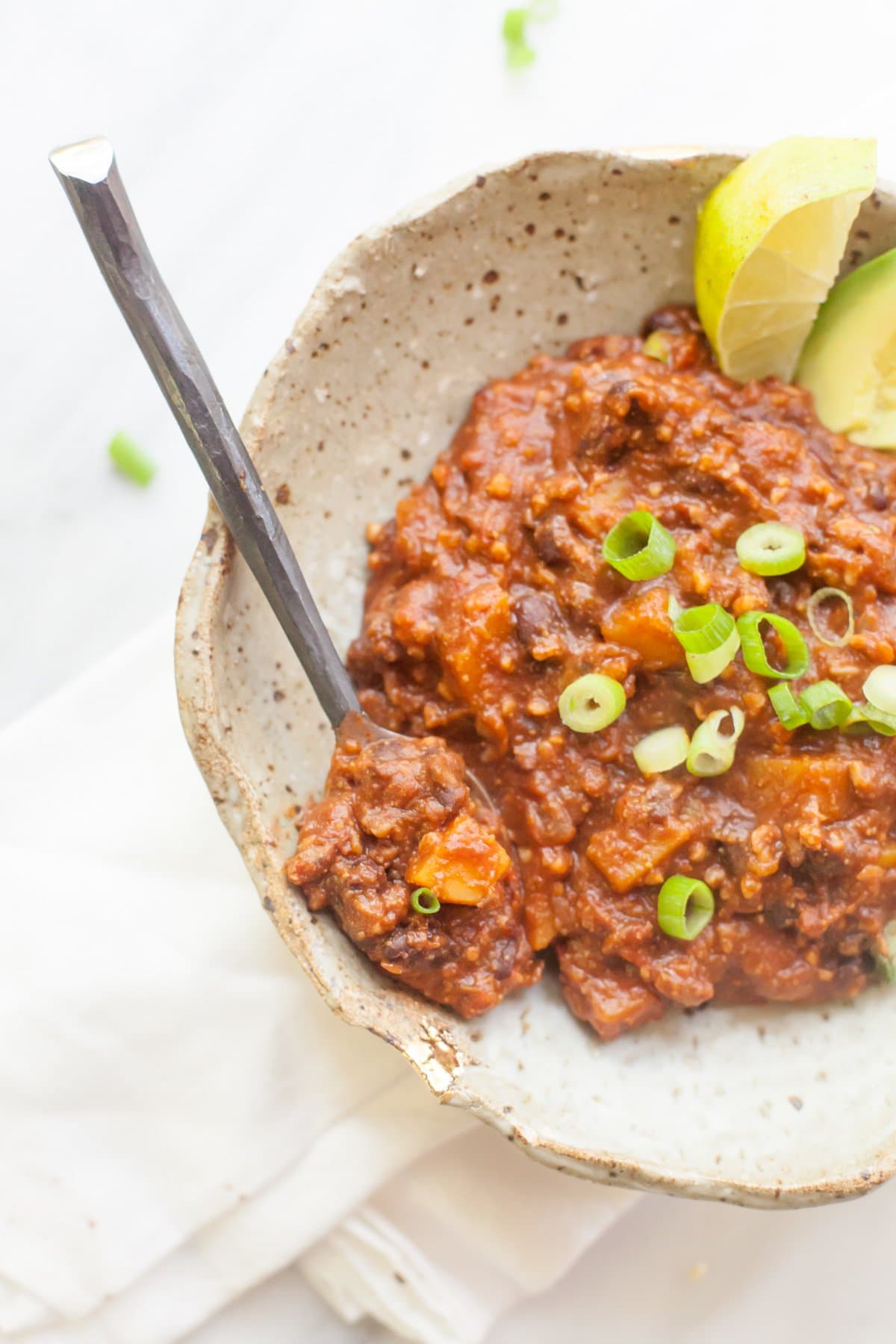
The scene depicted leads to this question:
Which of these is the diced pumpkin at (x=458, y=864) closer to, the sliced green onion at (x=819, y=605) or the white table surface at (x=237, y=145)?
the sliced green onion at (x=819, y=605)

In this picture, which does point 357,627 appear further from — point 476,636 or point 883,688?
point 883,688

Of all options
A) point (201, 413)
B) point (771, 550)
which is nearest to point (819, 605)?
point (771, 550)

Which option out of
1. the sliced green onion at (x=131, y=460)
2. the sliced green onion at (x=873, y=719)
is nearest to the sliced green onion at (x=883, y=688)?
the sliced green onion at (x=873, y=719)

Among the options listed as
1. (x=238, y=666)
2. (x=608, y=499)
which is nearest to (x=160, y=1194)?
(x=238, y=666)

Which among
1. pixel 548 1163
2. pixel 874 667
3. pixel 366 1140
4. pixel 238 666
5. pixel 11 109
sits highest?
pixel 11 109

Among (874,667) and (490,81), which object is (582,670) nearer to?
(874,667)
